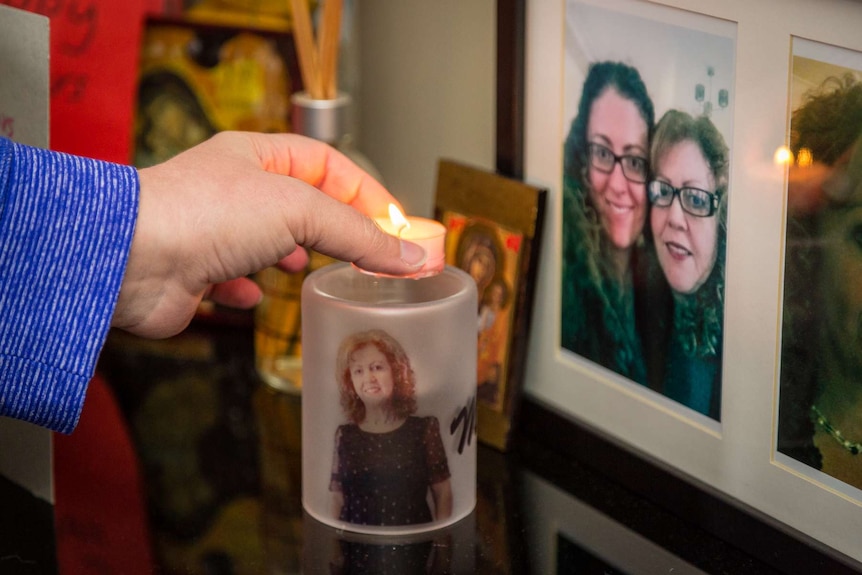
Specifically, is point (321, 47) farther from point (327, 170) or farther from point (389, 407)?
point (389, 407)

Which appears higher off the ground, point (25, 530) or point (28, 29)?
point (28, 29)

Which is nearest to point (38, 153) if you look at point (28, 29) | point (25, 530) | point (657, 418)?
point (28, 29)

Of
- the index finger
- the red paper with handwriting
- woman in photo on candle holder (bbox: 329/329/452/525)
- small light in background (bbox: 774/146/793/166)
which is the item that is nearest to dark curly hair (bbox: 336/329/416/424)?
woman in photo on candle holder (bbox: 329/329/452/525)

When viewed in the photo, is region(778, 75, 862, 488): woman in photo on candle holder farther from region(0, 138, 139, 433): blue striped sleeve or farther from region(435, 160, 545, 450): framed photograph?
region(0, 138, 139, 433): blue striped sleeve

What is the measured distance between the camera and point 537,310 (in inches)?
30.6

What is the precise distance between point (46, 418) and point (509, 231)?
1.03ft

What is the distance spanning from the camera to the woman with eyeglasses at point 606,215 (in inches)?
26.9

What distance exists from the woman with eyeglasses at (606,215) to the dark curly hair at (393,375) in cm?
14

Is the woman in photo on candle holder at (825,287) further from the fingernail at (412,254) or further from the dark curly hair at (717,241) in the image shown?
the fingernail at (412,254)

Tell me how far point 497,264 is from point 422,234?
10 cm

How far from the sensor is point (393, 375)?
0.65m

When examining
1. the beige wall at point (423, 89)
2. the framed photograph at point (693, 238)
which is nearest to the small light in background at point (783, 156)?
the framed photograph at point (693, 238)

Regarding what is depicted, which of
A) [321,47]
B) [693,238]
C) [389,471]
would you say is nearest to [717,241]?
[693,238]

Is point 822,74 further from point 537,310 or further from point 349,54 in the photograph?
point 349,54
